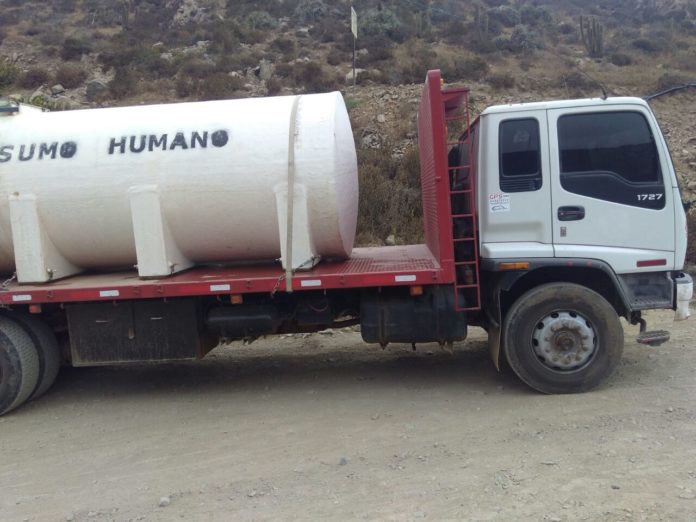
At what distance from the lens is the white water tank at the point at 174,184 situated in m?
5.66

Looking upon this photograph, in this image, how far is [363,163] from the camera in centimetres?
1364

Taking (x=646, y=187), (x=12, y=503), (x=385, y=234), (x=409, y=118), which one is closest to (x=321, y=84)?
(x=409, y=118)

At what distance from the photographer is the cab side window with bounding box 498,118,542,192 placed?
538 centimetres

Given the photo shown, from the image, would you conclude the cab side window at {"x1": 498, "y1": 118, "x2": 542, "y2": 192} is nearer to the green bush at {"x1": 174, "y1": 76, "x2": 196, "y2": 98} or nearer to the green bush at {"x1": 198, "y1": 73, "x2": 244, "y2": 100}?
the green bush at {"x1": 198, "y1": 73, "x2": 244, "y2": 100}

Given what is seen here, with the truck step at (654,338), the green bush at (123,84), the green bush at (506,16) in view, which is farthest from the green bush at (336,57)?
the truck step at (654,338)

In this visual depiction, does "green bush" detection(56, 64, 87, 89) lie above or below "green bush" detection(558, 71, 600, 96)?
above

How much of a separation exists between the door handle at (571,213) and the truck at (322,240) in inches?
0.7

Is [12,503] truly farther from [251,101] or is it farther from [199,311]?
[251,101]

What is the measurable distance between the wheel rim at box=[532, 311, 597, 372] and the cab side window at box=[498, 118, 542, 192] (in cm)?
117

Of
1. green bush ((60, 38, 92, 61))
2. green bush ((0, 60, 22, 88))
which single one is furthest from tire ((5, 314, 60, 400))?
green bush ((60, 38, 92, 61))

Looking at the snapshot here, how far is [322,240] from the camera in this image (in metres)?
5.94

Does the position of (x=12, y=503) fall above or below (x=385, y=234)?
below

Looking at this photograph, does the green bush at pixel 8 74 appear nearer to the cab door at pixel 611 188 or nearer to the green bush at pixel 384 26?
the green bush at pixel 384 26

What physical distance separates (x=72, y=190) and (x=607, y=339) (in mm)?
5043
